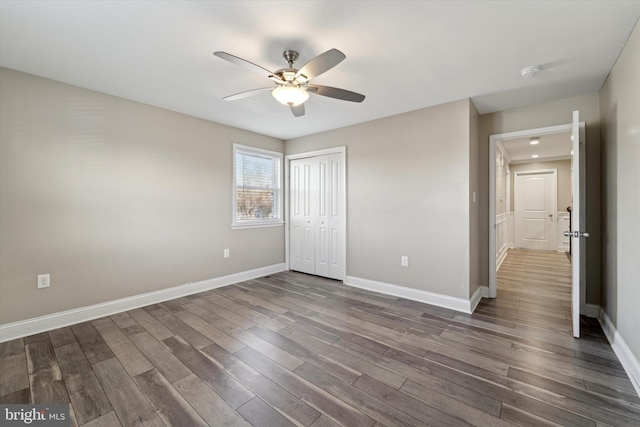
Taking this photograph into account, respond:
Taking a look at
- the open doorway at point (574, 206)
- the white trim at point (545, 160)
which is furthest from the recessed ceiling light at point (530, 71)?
the white trim at point (545, 160)

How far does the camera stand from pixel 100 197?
Answer: 9.47ft

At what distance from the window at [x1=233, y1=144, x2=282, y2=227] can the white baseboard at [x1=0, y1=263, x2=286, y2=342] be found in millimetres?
941

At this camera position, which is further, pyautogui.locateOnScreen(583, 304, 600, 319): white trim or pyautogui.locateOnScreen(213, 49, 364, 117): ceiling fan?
pyautogui.locateOnScreen(583, 304, 600, 319): white trim

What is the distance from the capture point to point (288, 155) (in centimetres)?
488

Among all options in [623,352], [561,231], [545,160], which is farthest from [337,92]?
[561,231]

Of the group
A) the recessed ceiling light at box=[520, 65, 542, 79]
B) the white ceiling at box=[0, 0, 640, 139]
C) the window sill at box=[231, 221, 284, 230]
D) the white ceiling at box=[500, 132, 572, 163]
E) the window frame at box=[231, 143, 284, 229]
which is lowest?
the window sill at box=[231, 221, 284, 230]

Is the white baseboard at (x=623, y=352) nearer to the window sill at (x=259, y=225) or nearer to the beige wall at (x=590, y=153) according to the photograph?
the beige wall at (x=590, y=153)

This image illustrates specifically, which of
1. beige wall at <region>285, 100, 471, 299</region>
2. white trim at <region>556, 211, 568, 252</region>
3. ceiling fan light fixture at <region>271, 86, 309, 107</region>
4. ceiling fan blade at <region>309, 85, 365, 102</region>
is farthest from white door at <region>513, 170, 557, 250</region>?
ceiling fan light fixture at <region>271, 86, 309, 107</region>

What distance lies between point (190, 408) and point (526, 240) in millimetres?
8445

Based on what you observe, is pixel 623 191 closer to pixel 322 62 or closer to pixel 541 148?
pixel 322 62

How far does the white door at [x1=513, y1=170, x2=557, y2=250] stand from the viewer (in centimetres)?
682

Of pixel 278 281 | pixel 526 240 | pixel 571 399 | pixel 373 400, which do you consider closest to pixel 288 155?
pixel 278 281

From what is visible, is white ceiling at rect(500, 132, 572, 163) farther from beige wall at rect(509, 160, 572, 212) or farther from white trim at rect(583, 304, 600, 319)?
white trim at rect(583, 304, 600, 319)

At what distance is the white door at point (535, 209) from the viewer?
22.4 ft
